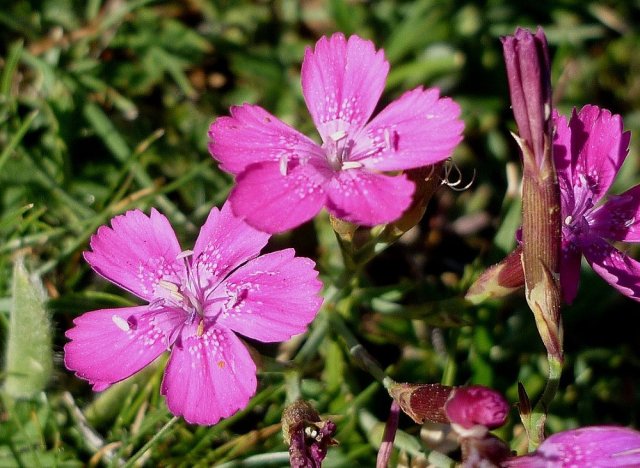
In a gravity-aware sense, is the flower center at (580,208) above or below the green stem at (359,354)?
above

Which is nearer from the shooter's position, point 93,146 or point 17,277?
point 17,277

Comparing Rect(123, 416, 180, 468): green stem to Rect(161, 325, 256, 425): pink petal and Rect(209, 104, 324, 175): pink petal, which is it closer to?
Rect(161, 325, 256, 425): pink petal

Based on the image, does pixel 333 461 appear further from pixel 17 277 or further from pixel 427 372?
pixel 17 277

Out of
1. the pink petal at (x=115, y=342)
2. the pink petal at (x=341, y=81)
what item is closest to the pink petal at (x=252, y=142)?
the pink petal at (x=341, y=81)

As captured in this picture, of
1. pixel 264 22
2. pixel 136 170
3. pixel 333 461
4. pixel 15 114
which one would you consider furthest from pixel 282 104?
pixel 333 461

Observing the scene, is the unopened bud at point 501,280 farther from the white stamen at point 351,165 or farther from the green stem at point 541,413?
the white stamen at point 351,165

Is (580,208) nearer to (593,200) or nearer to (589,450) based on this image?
(593,200)
